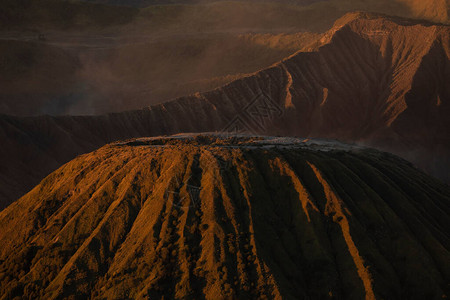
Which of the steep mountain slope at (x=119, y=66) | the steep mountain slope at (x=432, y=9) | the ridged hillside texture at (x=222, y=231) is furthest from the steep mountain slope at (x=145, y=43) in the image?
the ridged hillside texture at (x=222, y=231)

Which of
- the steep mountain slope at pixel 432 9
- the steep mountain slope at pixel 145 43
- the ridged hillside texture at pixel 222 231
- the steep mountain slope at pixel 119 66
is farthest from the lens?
the steep mountain slope at pixel 432 9

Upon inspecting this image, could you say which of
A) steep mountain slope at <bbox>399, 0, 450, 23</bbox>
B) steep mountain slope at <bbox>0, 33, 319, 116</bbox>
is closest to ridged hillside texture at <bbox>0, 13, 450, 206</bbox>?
steep mountain slope at <bbox>0, 33, 319, 116</bbox>

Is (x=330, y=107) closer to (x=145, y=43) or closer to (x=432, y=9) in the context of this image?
(x=145, y=43)

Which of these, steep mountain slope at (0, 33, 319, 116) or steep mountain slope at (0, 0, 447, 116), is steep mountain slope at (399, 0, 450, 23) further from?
steep mountain slope at (0, 33, 319, 116)

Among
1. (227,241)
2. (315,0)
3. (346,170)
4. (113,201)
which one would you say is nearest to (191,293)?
(227,241)

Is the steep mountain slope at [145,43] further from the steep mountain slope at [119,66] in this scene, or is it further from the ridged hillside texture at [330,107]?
the ridged hillside texture at [330,107]
